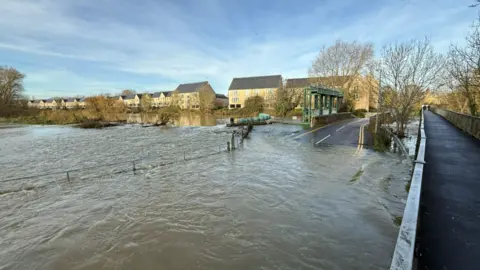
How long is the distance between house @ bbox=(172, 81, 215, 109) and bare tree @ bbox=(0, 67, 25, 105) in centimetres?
4105

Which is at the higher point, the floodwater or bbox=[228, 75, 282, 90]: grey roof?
bbox=[228, 75, 282, 90]: grey roof

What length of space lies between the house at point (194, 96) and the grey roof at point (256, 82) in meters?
8.95

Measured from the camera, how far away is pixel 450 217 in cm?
455

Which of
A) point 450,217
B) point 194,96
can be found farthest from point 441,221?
point 194,96

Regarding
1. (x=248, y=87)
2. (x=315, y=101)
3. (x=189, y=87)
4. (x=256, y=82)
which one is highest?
(x=189, y=87)

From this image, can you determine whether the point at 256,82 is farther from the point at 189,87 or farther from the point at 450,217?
the point at 450,217

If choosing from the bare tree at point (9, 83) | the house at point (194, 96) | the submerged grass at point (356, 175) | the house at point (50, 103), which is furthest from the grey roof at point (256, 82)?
the house at point (50, 103)

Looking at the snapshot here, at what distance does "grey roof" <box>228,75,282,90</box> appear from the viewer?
241 feet

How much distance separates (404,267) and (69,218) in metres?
8.08

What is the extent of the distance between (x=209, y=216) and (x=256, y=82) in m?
72.6

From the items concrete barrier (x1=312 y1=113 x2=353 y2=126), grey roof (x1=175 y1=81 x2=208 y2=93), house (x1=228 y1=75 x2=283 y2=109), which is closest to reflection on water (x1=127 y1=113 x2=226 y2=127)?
concrete barrier (x1=312 y1=113 x2=353 y2=126)

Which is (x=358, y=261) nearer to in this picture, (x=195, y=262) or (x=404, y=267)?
(x=404, y=267)

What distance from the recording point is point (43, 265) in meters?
4.82

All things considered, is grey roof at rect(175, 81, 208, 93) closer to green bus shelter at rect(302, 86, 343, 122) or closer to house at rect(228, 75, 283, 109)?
house at rect(228, 75, 283, 109)
